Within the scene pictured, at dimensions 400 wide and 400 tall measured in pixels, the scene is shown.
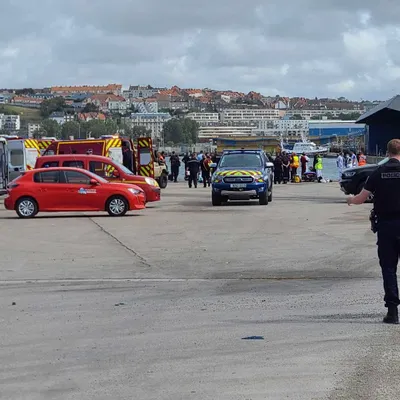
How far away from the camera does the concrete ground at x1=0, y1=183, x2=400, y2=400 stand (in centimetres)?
742

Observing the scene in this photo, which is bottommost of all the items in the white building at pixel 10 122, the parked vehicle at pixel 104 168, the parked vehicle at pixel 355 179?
the parked vehicle at pixel 355 179

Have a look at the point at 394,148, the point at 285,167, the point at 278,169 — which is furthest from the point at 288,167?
the point at 394,148

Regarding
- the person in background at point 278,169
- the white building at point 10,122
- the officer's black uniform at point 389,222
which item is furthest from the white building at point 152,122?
the officer's black uniform at point 389,222

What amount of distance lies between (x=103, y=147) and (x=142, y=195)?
8935mm

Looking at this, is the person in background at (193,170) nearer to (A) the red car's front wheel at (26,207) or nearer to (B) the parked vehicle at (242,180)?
(B) the parked vehicle at (242,180)

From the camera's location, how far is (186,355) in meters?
8.43

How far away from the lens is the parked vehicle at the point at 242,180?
29578mm

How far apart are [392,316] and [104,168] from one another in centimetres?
1976

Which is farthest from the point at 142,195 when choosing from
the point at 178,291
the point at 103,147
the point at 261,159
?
the point at 178,291

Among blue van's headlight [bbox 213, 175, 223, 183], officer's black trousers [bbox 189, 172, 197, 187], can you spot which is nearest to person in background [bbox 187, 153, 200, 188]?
officer's black trousers [bbox 189, 172, 197, 187]

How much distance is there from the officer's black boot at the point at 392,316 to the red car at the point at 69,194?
1676 centimetres

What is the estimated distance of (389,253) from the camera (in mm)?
9812

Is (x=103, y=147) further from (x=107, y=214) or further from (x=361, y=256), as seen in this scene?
(x=361, y=256)

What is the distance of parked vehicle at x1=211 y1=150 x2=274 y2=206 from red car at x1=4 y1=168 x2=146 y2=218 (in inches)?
168
